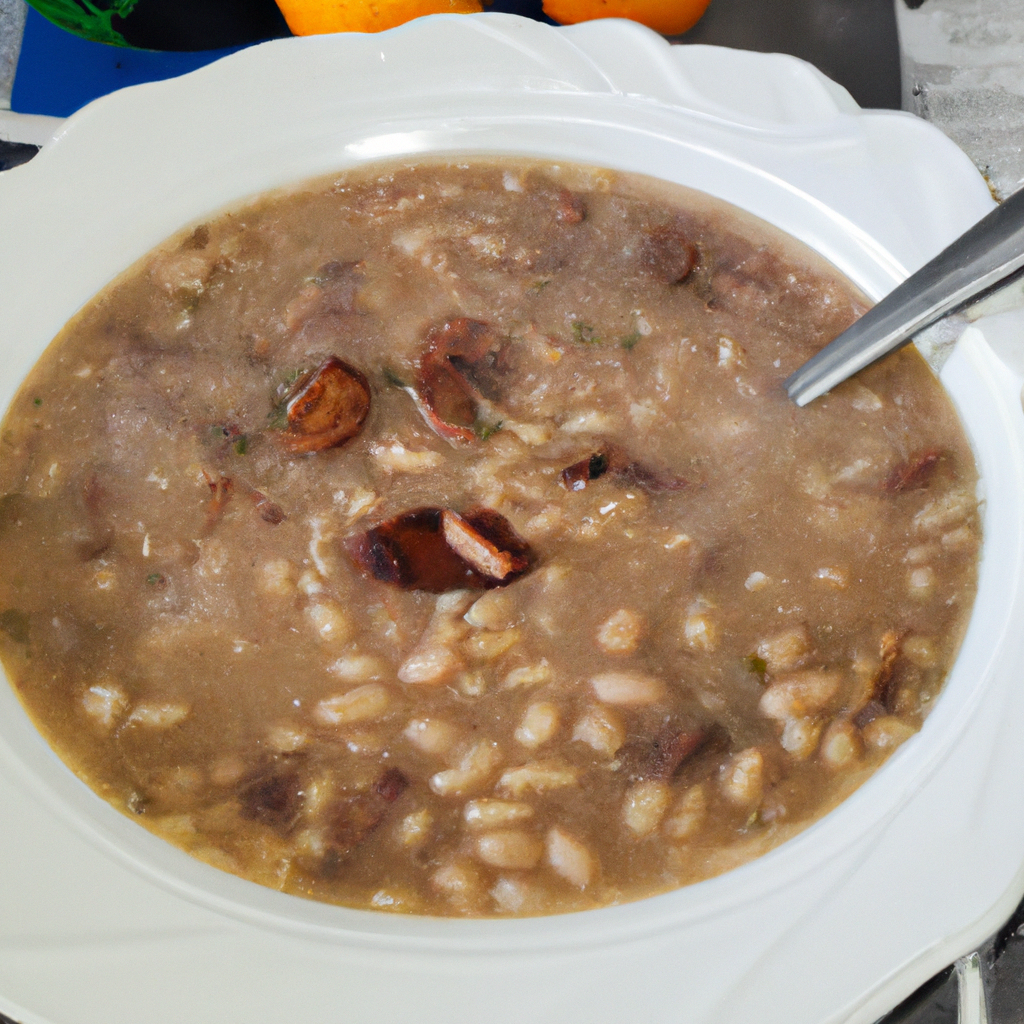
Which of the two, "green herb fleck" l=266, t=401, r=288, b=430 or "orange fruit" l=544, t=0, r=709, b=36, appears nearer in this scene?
"green herb fleck" l=266, t=401, r=288, b=430

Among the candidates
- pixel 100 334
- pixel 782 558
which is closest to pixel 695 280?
pixel 782 558

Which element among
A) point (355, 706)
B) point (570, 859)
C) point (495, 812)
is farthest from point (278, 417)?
point (570, 859)

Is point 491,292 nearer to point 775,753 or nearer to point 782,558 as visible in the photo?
point 782,558

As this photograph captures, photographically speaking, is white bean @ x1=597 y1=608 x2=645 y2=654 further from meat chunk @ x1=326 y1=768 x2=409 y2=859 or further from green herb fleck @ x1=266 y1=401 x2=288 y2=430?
green herb fleck @ x1=266 y1=401 x2=288 y2=430

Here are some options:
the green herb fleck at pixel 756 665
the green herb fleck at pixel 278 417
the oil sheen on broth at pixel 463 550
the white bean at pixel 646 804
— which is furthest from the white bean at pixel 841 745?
the green herb fleck at pixel 278 417

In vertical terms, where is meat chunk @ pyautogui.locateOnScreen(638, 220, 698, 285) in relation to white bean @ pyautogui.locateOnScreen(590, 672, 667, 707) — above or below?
above

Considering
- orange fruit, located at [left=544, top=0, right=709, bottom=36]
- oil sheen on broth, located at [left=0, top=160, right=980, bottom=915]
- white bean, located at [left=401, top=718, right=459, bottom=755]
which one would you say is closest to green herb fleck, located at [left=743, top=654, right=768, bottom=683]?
oil sheen on broth, located at [left=0, top=160, right=980, bottom=915]

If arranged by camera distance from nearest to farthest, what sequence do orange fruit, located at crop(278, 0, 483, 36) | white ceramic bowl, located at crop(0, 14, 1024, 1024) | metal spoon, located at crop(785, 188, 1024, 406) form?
metal spoon, located at crop(785, 188, 1024, 406) → white ceramic bowl, located at crop(0, 14, 1024, 1024) → orange fruit, located at crop(278, 0, 483, 36)

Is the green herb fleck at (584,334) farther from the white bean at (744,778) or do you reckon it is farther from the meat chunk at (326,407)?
the white bean at (744,778)
